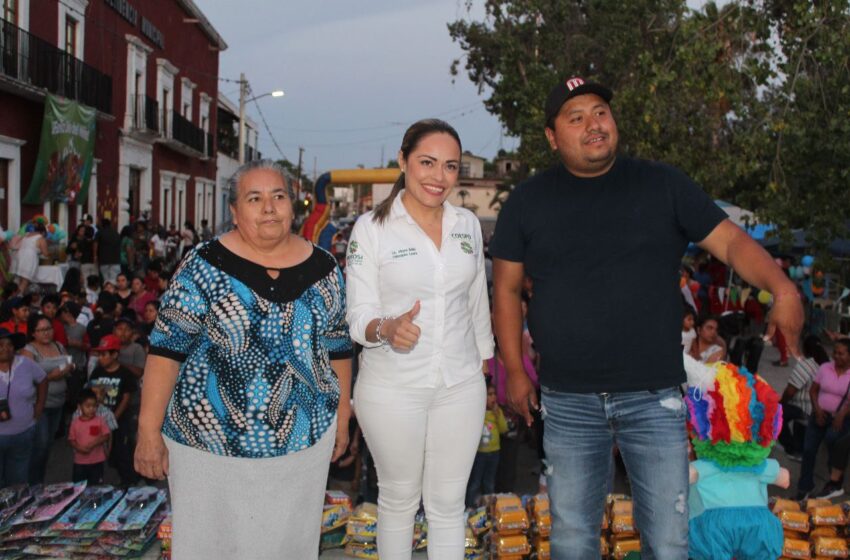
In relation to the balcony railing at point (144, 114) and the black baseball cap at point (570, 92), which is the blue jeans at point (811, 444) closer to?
the black baseball cap at point (570, 92)

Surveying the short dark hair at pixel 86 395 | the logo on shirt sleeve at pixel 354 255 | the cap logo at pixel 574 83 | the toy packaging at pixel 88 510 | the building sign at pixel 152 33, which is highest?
the building sign at pixel 152 33

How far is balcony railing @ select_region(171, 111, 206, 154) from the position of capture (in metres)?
29.9

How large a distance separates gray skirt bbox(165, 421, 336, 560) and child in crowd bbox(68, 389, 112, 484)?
4134 millimetres

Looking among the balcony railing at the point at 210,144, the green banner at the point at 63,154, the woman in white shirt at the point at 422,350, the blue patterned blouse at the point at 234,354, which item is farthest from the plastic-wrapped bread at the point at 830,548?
the balcony railing at the point at 210,144

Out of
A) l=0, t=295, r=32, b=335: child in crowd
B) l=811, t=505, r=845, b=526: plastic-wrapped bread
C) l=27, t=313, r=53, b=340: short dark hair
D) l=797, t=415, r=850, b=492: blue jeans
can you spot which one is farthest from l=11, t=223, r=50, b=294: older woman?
l=811, t=505, r=845, b=526: plastic-wrapped bread

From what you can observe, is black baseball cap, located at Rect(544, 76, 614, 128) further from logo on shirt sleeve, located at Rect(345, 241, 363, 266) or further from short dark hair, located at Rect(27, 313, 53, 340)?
short dark hair, located at Rect(27, 313, 53, 340)

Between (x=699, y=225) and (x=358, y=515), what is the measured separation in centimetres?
274

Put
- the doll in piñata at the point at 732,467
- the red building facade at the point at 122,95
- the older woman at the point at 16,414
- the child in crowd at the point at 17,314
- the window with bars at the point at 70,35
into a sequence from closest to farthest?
the doll in piñata at the point at 732,467, the older woman at the point at 16,414, the child in crowd at the point at 17,314, the red building facade at the point at 122,95, the window with bars at the point at 70,35

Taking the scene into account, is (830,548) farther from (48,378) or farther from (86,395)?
(48,378)

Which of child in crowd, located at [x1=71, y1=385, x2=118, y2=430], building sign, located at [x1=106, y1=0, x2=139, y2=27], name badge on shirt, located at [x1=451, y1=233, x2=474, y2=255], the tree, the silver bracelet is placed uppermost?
building sign, located at [x1=106, y1=0, x2=139, y2=27]

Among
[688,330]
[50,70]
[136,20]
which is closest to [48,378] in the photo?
[688,330]

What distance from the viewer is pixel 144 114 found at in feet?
83.9

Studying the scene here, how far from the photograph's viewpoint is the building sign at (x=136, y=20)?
2343cm

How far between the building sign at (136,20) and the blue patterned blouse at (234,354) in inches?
869
